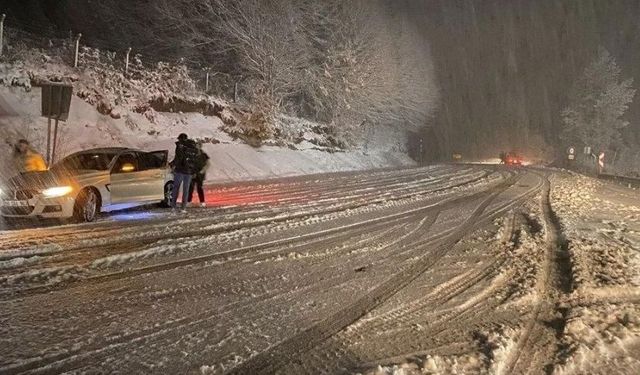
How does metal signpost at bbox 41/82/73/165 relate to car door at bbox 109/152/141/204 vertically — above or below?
above

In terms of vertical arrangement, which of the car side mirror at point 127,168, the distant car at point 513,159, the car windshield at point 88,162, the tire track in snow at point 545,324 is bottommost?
the tire track in snow at point 545,324

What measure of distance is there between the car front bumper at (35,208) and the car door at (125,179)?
128cm

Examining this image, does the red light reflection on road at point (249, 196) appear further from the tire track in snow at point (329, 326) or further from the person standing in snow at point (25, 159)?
the tire track in snow at point (329, 326)

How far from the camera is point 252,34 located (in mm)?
27984

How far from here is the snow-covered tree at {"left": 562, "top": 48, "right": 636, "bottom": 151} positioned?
5862cm

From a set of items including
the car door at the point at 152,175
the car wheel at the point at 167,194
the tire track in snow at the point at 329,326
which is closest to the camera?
the tire track in snow at the point at 329,326

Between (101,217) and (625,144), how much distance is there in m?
75.4

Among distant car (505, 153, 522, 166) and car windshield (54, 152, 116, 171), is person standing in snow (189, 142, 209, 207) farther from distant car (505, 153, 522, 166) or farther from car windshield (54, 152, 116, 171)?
distant car (505, 153, 522, 166)

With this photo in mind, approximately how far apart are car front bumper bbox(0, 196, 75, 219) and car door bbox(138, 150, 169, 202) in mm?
2140

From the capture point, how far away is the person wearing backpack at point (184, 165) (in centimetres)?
1170

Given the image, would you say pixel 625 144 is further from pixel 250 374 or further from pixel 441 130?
pixel 250 374

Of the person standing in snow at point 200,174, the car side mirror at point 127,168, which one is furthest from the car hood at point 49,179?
the person standing in snow at point 200,174

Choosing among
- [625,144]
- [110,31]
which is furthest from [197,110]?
[625,144]

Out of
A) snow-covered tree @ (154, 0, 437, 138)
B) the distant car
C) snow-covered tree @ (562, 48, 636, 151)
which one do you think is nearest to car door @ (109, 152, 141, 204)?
snow-covered tree @ (154, 0, 437, 138)
